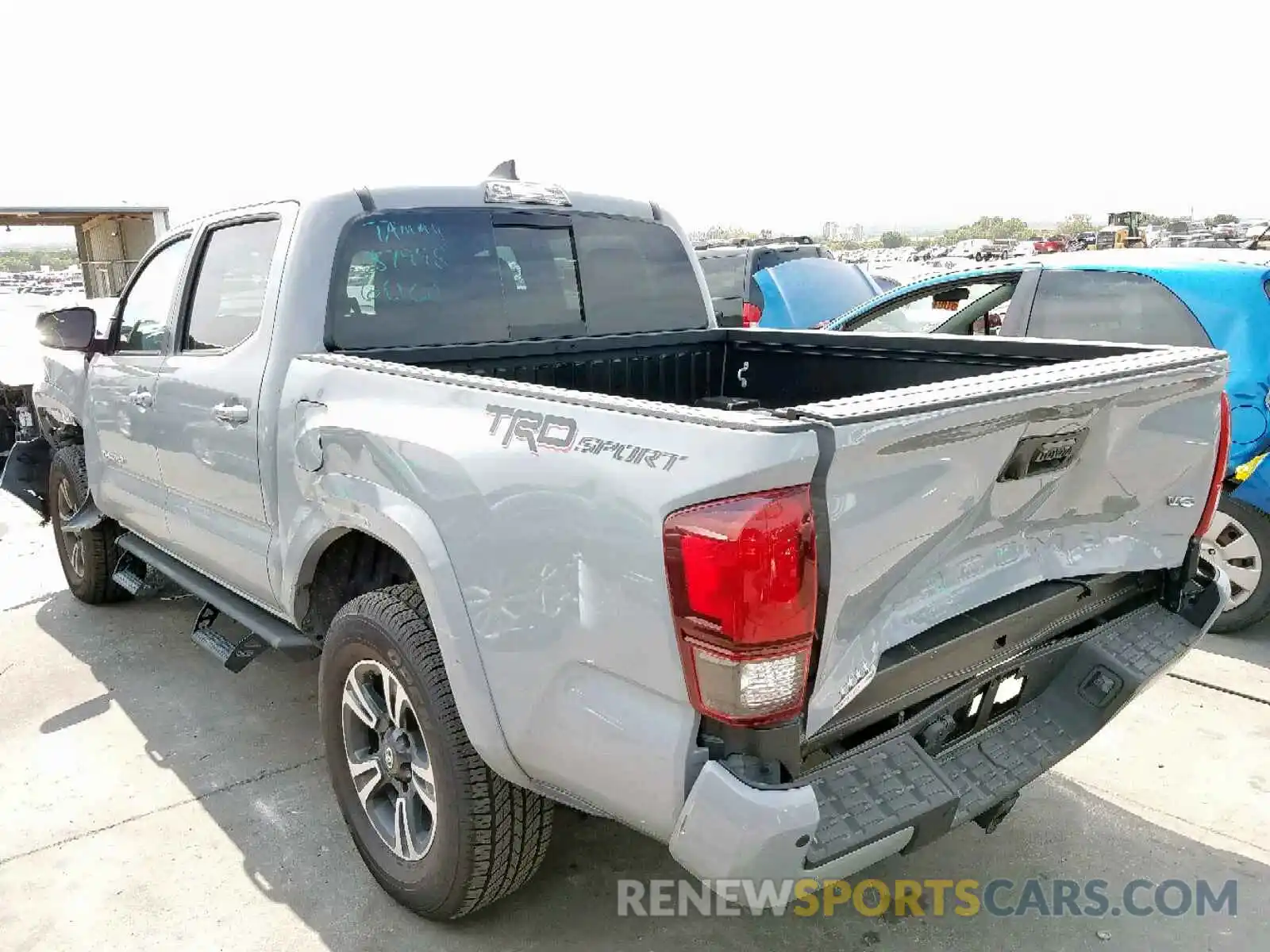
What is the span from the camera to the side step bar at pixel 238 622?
10.7 feet

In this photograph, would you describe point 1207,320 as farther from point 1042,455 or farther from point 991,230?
point 991,230

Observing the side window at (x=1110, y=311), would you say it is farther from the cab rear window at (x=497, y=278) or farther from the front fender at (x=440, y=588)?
the front fender at (x=440, y=588)

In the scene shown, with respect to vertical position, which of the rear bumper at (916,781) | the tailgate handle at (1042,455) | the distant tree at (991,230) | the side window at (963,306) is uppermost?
the tailgate handle at (1042,455)

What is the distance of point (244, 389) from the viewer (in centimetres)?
319

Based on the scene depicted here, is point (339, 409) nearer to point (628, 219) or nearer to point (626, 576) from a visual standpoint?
point (626, 576)

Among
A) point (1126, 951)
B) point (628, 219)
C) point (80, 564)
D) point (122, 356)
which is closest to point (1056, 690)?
point (1126, 951)

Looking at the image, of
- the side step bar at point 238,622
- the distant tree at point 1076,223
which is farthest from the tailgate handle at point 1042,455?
the distant tree at point 1076,223

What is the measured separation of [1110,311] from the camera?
16.0 ft

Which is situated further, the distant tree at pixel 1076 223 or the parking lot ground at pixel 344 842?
the distant tree at pixel 1076 223

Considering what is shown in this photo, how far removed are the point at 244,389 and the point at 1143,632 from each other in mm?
2847

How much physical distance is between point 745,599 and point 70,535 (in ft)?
15.4

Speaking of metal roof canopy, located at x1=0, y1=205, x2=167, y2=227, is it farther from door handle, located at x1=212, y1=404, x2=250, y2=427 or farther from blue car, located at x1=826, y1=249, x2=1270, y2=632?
blue car, located at x1=826, y1=249, x2=1270, y2=632

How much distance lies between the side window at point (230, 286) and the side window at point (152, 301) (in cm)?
22

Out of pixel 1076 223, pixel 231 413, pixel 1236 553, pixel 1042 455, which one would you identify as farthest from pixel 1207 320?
pixel 1076 223
